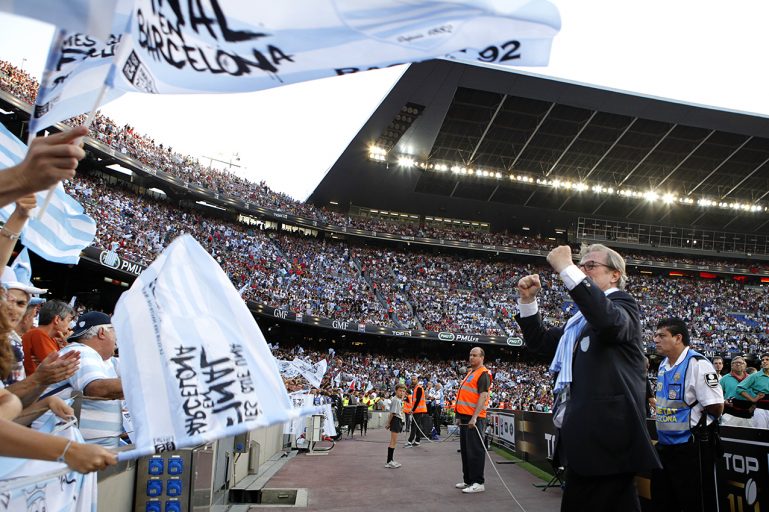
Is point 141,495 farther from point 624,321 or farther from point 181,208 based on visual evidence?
point 181,208

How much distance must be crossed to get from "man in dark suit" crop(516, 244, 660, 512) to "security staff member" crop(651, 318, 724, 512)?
5.90ft

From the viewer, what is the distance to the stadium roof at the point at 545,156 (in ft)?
108

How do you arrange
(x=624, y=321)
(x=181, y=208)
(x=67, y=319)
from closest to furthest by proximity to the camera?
(x=624, y=321) → (x=67, y=319) → (x=181, y=208)

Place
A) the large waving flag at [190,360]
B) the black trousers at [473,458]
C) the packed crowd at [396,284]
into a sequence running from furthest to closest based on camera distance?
the packed crowd at [396,284] < the black trousers at [473,458] < the large waving flag at [190,360]

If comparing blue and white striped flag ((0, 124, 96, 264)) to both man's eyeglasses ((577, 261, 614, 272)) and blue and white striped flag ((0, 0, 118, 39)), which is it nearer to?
blue and white striped flag ((0, 0, 118, 39))

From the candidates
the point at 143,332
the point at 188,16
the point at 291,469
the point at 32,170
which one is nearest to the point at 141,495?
the point at 143,332

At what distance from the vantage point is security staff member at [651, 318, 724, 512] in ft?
14.8

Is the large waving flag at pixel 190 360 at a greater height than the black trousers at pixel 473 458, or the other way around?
the large waving flag at pixel 190 360

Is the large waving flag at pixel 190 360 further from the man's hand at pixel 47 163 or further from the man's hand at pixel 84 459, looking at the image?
the man's hand at pixel 47 163

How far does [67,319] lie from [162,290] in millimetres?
2527

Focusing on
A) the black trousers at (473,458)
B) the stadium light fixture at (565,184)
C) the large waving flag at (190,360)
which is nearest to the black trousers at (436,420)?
the black trousers at (473,458)

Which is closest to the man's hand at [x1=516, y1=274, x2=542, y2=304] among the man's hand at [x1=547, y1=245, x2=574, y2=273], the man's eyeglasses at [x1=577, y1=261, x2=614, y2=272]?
the man's eyeglasses at [x1=577, y1=261, x2=614, y2=272]

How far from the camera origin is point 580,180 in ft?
135

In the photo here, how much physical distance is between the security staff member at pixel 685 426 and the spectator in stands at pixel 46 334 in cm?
475
